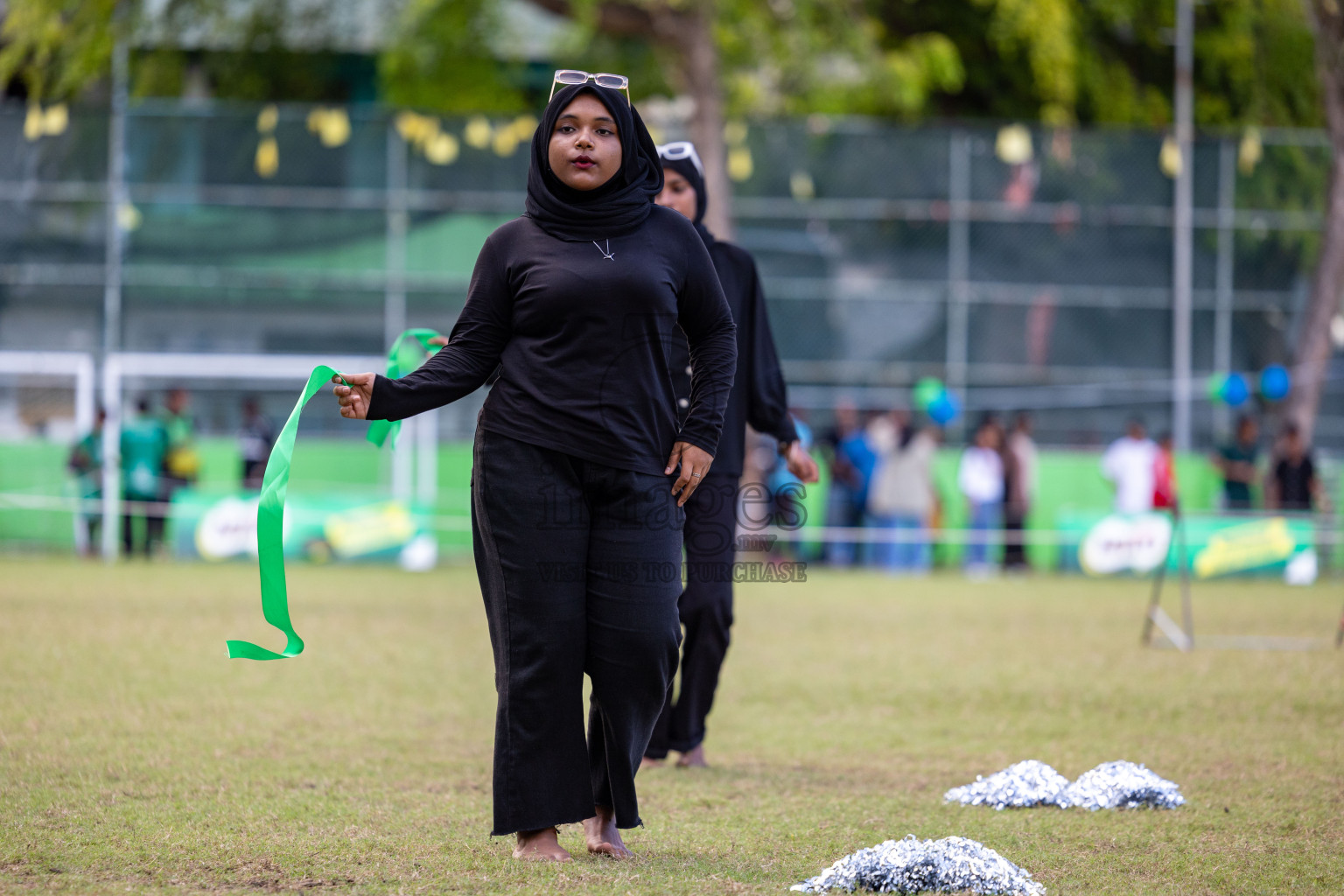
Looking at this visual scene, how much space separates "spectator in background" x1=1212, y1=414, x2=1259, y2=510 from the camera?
18.7m

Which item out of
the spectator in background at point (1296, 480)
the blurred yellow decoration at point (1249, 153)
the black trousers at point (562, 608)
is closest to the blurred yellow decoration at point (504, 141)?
the blurred yellow decoration at point (1249, 153)

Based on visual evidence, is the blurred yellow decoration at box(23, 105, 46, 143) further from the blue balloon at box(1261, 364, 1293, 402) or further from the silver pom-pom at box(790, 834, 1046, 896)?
the silver pom-pom at box(790, 834, 1046, 896)

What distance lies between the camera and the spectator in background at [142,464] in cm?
1716

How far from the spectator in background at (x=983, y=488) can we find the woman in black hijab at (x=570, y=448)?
13721 millimetres

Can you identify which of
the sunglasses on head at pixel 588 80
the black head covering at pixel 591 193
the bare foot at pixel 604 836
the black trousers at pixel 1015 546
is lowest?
the black trousers at pixel 1015 546

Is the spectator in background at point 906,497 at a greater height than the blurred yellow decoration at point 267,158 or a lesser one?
lesser

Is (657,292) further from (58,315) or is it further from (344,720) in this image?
(58,315)

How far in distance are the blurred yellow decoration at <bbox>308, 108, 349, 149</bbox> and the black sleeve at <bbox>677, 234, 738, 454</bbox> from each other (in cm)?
1631

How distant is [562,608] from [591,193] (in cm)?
112

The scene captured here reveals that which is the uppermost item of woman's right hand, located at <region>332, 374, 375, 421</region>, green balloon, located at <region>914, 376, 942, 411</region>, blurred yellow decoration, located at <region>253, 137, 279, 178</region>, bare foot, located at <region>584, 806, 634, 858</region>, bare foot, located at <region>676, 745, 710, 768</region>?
blurred yellow decoration, located at <region>253, 137, 279, 178</region>

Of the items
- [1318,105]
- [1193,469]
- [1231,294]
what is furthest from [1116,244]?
[1318,105]

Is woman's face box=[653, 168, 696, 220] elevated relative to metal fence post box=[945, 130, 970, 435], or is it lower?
lower

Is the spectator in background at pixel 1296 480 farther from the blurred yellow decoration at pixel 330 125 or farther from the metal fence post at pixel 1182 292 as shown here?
the blurred yellow decoration at pixel 330 125

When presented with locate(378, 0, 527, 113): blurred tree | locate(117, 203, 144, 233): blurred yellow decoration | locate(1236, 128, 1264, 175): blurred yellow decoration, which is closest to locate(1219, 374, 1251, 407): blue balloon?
locate(1236, 128, 1264, 175): blurred yellow decoration
